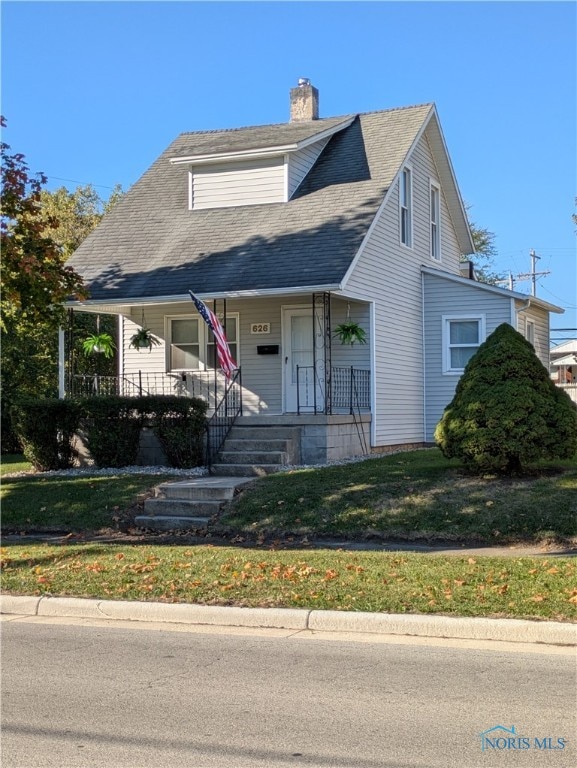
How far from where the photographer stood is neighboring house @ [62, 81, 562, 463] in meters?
19.4

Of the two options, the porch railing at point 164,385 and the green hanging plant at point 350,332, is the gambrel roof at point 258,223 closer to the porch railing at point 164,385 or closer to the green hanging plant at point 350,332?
the green hanging plant at point 350,332

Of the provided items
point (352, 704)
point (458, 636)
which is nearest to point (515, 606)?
point (458, 636)

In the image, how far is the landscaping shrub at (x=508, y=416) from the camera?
13.5 metres

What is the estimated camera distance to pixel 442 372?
23.1 metres

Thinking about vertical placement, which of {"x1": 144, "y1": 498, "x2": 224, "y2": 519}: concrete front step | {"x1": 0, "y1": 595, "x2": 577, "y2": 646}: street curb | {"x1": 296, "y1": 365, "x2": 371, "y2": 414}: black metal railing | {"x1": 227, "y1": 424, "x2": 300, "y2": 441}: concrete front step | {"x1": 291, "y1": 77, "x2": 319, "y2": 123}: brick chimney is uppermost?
{"x1": 291, "y1": 77, "x2": 319, "y2": 123}: brick chimney

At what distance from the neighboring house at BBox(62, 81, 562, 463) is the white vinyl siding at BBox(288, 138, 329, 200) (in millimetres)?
52

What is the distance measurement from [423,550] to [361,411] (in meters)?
8.54

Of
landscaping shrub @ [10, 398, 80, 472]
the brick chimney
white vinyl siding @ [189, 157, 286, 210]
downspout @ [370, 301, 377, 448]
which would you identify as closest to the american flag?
landscaping shrub @ [10, 398, 80, 472]

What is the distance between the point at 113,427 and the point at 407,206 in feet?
32.1

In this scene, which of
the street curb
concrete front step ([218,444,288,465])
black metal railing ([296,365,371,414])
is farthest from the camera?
black metal railing ([296,365,371,414])

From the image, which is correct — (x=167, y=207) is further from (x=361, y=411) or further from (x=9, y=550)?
(x=9, y=550)

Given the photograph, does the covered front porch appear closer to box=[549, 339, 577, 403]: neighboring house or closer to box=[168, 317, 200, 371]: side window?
box=[168, 317, 200, 371]: side window

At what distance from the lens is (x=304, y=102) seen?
25891 millimetres

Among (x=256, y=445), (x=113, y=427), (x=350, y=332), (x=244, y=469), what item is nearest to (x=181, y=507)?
(x=244, y=469)
